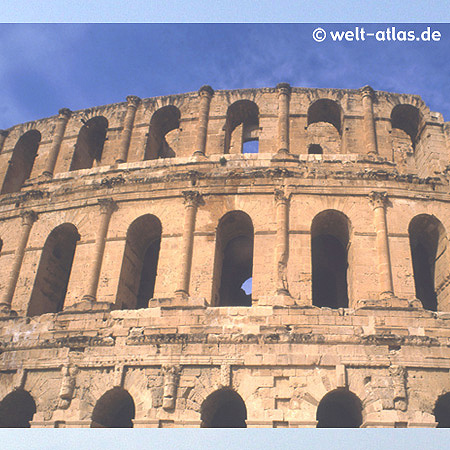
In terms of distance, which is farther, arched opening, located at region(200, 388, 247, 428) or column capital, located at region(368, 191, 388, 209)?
column capital, located at region(368, 191, 388, 209)

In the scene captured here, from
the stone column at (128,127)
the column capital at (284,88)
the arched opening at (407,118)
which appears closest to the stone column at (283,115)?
the column capital at (284,88)

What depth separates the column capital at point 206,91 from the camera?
57.7 ft

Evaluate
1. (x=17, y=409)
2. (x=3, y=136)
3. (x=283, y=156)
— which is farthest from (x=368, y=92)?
(x=17, y=409)

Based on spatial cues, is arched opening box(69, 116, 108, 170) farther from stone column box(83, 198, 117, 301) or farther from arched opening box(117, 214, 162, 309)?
arched opening box(117, 214, 162, 309)

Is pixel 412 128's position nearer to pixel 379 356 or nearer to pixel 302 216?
pixel 302 216

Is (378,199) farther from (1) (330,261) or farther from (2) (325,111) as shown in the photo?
(2) (325,111)

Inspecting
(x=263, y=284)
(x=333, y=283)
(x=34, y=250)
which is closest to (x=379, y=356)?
(x=263, y=284)

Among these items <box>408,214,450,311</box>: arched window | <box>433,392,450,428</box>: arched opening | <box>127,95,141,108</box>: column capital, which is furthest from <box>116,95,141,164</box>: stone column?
<box>433,392,450,428</box>: arched opening

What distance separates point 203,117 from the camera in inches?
679

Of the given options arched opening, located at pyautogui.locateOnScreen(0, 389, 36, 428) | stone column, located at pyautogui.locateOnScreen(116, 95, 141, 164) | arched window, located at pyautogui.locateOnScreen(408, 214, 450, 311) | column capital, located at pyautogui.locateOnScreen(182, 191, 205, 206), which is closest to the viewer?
arched opening, located at pyautogui.locateOnScreen(0, 389, 36, 428)

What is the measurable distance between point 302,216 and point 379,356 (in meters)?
4.32

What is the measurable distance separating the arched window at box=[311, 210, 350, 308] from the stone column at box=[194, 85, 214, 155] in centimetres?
448

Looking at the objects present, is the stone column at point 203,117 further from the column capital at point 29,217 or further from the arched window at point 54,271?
the column capital at point 29,217

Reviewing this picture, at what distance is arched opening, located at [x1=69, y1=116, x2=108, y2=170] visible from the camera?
18359 millimetres
